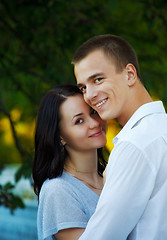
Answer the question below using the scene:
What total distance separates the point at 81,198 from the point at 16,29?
2.41m

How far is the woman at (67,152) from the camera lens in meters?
2.49

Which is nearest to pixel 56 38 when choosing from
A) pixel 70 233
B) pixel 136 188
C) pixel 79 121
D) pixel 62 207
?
pixel 79 121

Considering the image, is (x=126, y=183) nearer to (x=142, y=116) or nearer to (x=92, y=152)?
(x=142, y=116)

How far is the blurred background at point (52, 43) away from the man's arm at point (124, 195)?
1.86 metres

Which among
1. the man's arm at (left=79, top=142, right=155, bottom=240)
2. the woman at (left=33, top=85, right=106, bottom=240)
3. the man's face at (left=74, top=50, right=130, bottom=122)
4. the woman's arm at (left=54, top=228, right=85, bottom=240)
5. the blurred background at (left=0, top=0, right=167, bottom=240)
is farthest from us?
the blurred background at (left=0, top=0, right=167, bottom=240)

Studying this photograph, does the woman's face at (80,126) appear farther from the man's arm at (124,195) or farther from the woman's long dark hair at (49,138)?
the man's arm at (124,195)

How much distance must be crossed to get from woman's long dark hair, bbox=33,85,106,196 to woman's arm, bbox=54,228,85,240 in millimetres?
403

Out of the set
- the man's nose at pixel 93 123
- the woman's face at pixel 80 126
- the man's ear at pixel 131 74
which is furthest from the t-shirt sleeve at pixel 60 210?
the man's ear at pixel 131 74

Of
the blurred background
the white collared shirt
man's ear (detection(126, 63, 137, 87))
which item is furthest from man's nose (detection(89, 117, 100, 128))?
the blurred background

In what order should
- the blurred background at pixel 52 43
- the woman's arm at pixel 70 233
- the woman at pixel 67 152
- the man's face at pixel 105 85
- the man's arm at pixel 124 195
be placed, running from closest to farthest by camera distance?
1. the man's arm at pixel 124 195
2. the man's face at pixel 105 85
3. the woman's arm at pixel 70 233
4. the woman at pixel 67 152
5. the blurred background at pixel 52 43

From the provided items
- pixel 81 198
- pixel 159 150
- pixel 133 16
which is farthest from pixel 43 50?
pixel 159 150

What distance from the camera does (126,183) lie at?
1.81m

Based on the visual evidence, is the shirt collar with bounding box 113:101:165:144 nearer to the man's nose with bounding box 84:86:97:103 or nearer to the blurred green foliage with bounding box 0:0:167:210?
the man's nose with bounding box 84:86:97:103

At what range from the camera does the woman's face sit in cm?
266
